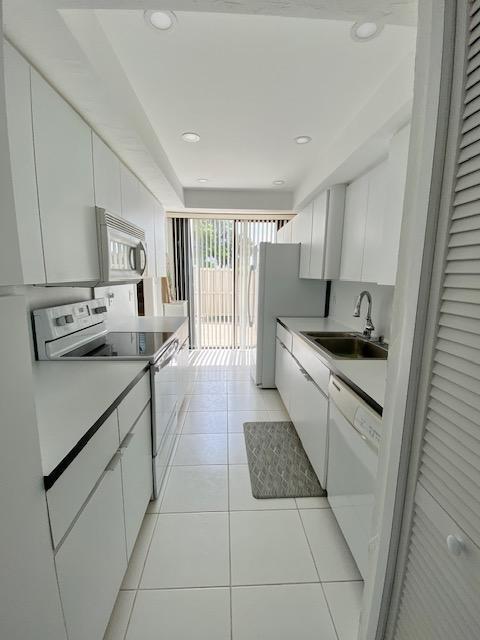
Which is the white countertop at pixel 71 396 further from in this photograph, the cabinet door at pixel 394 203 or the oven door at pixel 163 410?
the cabinet door at pixel 394 203

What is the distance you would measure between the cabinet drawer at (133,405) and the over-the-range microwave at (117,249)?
0.68m

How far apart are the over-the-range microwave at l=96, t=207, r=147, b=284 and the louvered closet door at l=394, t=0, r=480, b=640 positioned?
1619 millimetres

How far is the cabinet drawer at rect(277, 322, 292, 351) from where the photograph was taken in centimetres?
272

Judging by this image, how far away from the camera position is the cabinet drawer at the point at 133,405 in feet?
4.01

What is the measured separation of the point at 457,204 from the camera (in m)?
0.62

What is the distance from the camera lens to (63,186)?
4.07ft

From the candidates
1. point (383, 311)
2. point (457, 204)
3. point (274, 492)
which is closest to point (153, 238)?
point (383, 311)

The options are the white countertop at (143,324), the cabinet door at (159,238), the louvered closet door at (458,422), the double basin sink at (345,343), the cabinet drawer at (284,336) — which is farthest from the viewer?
the cabinet door at (159,238)

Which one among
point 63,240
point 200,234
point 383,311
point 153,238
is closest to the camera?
point 63,240

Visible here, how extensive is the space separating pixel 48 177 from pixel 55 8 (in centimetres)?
53

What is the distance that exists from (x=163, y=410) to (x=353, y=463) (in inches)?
48.2

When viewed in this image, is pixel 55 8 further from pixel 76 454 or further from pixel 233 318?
pixel 233 318

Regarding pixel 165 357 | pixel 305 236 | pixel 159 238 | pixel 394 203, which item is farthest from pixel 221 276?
pixel 394 203

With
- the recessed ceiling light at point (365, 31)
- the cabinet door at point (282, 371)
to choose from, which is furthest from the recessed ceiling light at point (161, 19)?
the cabinet door at point (282, 371)
